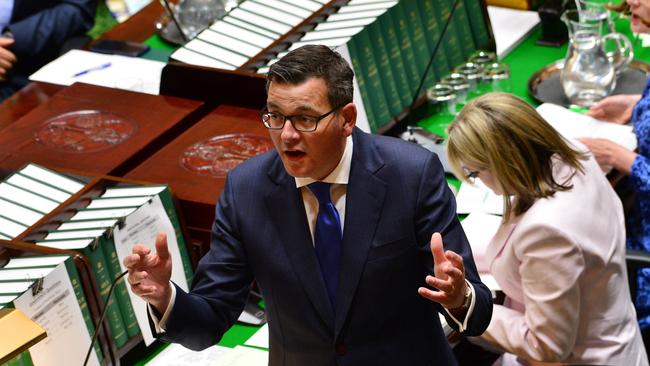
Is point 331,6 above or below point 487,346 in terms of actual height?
above

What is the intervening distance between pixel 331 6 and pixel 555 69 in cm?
92

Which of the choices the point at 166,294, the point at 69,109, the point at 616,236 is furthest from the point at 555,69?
the point at 166,294

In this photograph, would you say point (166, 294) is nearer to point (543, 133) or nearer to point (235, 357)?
point (235, 357)

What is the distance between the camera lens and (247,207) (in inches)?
96.7

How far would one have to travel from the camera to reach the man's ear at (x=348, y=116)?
227cm

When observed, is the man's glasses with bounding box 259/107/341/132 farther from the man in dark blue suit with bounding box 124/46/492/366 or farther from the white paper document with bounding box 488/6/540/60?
the white paper document with bounding box 488/6/540/60

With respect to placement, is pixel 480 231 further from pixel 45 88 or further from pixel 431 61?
pixel 45 88

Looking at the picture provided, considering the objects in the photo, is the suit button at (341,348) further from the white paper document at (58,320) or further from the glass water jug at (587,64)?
the glass water jug at (587,64)

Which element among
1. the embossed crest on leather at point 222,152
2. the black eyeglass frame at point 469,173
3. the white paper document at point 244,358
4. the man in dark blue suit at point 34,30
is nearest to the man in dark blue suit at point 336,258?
the white paper document at point 244,358

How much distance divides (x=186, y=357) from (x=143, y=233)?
0.35m

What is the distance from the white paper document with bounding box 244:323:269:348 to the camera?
10.2 feet

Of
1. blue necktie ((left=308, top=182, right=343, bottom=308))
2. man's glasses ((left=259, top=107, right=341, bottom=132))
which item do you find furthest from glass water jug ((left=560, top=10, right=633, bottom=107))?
man's glasses ((left=259, top=107, right=341, bottom=132))

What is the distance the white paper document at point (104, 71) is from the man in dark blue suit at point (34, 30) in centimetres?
52

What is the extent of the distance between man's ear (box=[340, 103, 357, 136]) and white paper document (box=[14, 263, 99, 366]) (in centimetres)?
92
